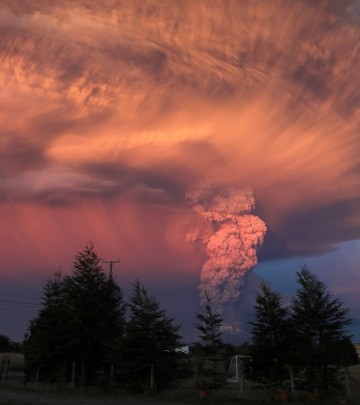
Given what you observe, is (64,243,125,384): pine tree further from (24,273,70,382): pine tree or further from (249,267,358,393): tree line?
(249,267,358,393): tree line

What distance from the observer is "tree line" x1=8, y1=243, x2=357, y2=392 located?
1150 inches

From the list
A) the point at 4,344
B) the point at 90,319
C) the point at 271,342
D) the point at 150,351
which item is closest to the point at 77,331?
the point at 90,319

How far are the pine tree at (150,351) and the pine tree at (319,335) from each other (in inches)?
348

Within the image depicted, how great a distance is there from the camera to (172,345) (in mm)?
32688

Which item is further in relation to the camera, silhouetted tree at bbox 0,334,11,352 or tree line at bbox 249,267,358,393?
silhouetted tree at bbox 0,334,11,352

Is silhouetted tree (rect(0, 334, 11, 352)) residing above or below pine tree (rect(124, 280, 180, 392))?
above

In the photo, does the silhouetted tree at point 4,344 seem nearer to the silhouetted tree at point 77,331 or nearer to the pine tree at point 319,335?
the silhouetted tree at point 77,331

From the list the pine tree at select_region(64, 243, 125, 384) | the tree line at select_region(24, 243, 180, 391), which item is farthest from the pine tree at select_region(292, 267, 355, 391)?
the pine tree at select_region(64, 243, 125, 384)

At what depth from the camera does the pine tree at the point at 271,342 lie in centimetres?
2891

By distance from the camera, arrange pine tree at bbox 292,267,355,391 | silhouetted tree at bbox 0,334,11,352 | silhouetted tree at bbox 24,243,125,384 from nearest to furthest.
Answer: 1. pine tree at bbox 292,267,355,391
2. silhouetted tree at bbox 24,243,125,384
3. silhouetted tree at bbox 0,334,11,352

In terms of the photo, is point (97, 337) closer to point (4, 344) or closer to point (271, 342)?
point (271, 342)

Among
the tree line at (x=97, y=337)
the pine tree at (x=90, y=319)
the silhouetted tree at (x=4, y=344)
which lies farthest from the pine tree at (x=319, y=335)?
A: the silhouetted tree at (x=4, y=344)

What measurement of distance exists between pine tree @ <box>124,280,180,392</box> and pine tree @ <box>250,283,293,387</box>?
601 centimetres

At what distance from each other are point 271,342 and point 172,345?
7.09 m
